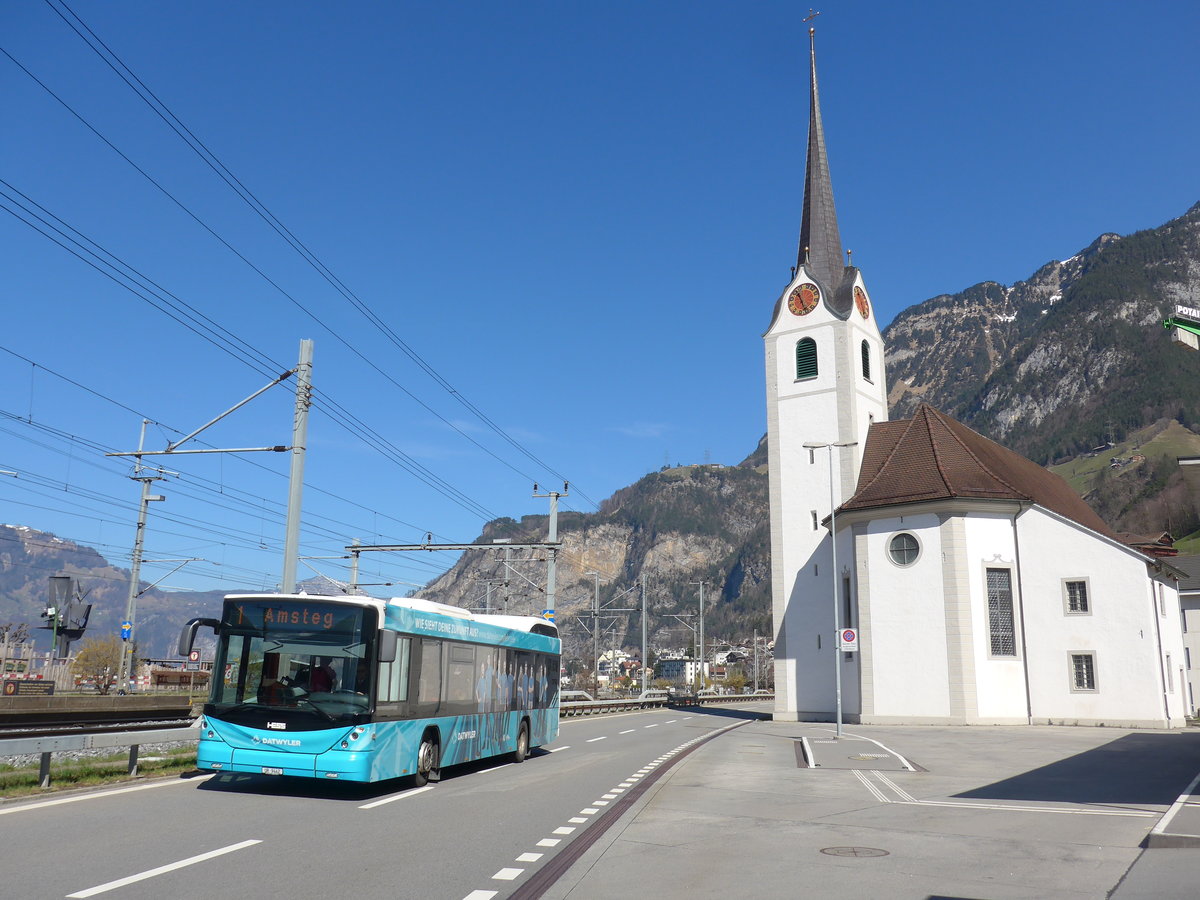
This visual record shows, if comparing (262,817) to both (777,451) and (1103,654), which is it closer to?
(1103,654)

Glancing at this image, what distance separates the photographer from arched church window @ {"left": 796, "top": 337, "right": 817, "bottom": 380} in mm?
48219

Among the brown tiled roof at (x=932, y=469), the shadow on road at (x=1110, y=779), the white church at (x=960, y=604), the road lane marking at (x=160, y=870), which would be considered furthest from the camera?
the brown tiled roof at (x=932, y=469)

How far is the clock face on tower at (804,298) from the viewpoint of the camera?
162 ft

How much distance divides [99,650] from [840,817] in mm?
82712

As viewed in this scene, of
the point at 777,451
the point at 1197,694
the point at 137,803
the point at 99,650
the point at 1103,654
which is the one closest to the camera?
the point at 137,803

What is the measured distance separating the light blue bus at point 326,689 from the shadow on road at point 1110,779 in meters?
7.97

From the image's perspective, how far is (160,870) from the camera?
8.00 metres

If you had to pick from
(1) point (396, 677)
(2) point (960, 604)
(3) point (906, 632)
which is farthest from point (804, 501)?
(1) point (396, 677)

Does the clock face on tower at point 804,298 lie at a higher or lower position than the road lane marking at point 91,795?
higher

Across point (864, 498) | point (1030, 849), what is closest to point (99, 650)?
point (864, 498)

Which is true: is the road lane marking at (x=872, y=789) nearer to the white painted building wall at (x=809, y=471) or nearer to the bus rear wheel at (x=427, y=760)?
the bus rear wheel at (x=427, y=760)

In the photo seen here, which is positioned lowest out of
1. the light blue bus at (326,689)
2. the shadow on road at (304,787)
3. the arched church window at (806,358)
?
the shadow on road at (304,787)

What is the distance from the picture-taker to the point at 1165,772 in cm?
1819

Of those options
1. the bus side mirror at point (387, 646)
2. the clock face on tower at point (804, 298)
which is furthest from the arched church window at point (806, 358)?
the bus side mirror at point (387, 646)
